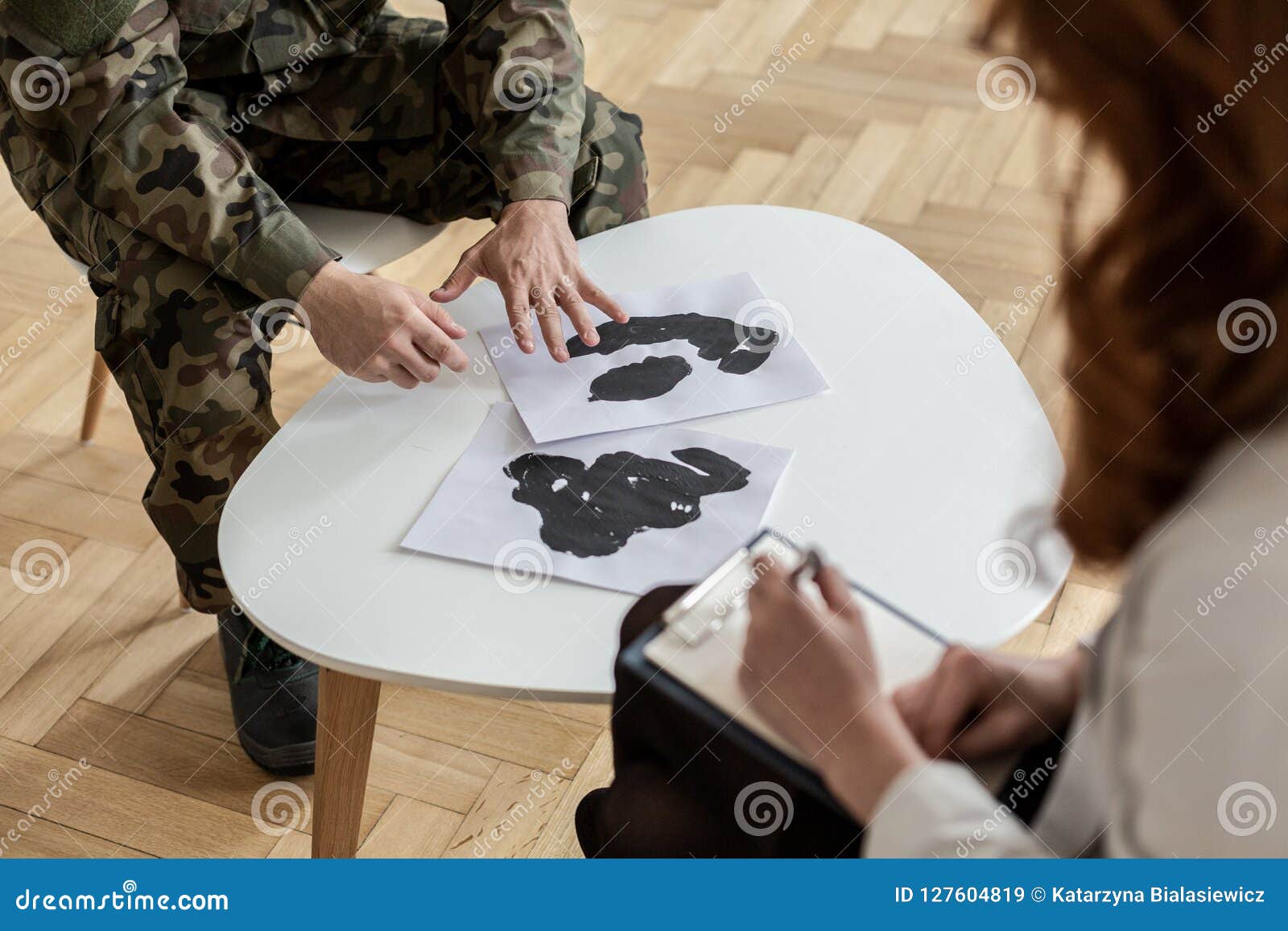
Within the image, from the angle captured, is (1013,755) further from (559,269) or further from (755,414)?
(559,269)

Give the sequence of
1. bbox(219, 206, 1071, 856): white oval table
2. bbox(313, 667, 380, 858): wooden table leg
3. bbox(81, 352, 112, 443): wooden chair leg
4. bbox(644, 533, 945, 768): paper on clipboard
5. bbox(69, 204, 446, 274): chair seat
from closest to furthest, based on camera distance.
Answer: bbox(644, 533, 945, 768): paper on clipboard < bbox(219, 206, 1071, 856): white oval table < bbox(313, 667, 380, 858): wooden table leg < bbox(69, 204, 446, 274): chair seat < bbox(81, 352, 112, 443): wooden chair leg

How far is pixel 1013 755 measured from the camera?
0.72 metres

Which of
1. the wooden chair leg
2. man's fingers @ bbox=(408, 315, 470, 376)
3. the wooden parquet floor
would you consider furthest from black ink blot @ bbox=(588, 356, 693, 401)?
the wooden chair leg

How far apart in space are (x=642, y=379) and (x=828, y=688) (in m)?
0.46

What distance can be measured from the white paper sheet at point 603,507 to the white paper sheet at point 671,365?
0.09ft

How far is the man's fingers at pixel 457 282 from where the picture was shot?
119 cm

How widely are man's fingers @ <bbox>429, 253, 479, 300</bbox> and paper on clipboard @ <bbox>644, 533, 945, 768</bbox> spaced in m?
0.47

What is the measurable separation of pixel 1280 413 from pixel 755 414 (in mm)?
557

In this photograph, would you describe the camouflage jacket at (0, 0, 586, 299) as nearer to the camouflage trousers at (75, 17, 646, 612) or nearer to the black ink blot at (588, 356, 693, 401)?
the camouflage trousers at (75, 17, 646, 612)

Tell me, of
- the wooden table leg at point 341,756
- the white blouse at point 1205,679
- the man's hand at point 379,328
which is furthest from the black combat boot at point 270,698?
the white blouse at point 1205,679

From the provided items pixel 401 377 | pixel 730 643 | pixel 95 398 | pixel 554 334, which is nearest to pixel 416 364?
pixel 401 377

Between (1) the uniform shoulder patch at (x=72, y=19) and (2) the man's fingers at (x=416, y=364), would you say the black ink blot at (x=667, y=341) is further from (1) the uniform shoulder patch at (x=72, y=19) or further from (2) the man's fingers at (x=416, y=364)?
(1) the uniform shoulder patch at (x=72, y=19)

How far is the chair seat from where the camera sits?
133 cm
